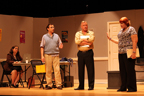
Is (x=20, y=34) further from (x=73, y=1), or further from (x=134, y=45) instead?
(x=134, y=45)

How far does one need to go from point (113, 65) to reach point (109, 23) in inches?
58.5

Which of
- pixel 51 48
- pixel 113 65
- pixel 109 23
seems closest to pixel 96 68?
pixel 113 65

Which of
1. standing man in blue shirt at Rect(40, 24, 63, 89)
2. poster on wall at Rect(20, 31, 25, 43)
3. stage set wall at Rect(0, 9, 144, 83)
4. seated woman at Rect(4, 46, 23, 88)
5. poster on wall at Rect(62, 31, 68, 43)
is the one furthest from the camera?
poster on wall at Rect(62, 31, 68, 43)

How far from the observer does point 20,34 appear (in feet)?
29.5

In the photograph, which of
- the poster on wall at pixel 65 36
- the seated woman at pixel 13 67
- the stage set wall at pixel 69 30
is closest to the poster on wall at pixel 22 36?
the stage set wall at pixel 69 30

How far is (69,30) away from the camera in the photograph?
30.6 feet

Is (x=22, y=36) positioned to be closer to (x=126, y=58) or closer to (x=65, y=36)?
(x=65, y=36)

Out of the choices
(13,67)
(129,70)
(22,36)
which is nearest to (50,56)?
(13,67)

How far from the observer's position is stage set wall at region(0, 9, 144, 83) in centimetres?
865

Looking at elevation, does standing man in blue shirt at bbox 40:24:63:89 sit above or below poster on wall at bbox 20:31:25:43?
below

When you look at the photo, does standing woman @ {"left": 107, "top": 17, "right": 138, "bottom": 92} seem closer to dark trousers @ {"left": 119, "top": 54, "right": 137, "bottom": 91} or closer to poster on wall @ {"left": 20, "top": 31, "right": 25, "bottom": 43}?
dark trousers @ {"left": 119, "top": 54, "right": 137, "bottom": 91}

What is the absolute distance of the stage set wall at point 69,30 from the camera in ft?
28.4

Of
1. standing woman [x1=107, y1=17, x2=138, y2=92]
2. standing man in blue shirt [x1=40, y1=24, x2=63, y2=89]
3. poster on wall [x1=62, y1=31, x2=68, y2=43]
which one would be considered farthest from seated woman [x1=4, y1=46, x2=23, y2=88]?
standing woman [x1=107, y1=17, x2=138, y2=92]

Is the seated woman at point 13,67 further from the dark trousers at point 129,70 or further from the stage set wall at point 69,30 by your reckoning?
the dark trousers at point 129,70
